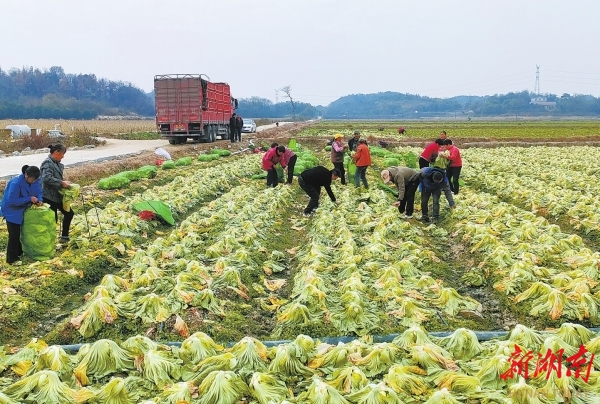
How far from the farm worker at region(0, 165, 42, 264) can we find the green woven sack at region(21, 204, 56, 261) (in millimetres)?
114

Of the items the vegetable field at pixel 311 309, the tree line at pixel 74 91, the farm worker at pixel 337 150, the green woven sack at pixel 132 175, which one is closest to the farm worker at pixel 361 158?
the farm worker at pixel 337 150

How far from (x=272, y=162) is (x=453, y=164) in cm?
587

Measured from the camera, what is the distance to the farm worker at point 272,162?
15.8 m

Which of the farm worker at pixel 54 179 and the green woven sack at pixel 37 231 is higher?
the farm worker at pixel 54 179

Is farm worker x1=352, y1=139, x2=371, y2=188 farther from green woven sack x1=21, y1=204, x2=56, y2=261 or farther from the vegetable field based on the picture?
green woven sack x1=21, y1=204, x2=56, y2=261

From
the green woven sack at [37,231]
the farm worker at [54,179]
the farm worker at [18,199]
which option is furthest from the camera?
the farm worker at [54,179]

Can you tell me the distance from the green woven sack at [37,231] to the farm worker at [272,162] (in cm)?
776

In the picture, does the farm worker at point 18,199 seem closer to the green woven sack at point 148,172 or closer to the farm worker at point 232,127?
the green woven sack at point 148,172

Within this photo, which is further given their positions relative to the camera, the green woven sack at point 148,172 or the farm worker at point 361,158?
the green woven sack at point 148,172

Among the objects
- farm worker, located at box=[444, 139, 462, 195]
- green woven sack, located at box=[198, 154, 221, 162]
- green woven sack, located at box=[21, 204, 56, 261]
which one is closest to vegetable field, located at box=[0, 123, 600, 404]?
green woven sack, located at box=[21, 204, 56, 261]

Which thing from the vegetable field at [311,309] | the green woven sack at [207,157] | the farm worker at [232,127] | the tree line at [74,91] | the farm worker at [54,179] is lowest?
the vegetable field at [311,309]

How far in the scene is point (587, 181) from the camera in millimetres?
17547

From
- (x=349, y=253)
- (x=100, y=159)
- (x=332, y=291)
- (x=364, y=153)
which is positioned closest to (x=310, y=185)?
(x=364, y=153)

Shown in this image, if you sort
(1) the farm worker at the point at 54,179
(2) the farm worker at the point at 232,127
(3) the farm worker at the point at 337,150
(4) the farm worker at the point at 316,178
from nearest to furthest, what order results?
(1) the farm worker at the point at 54,179
(4) the farm worker at the point at 316,178
(3) the farm worker at the point at 337,150
(2) the farm worker at the point at 232,127
